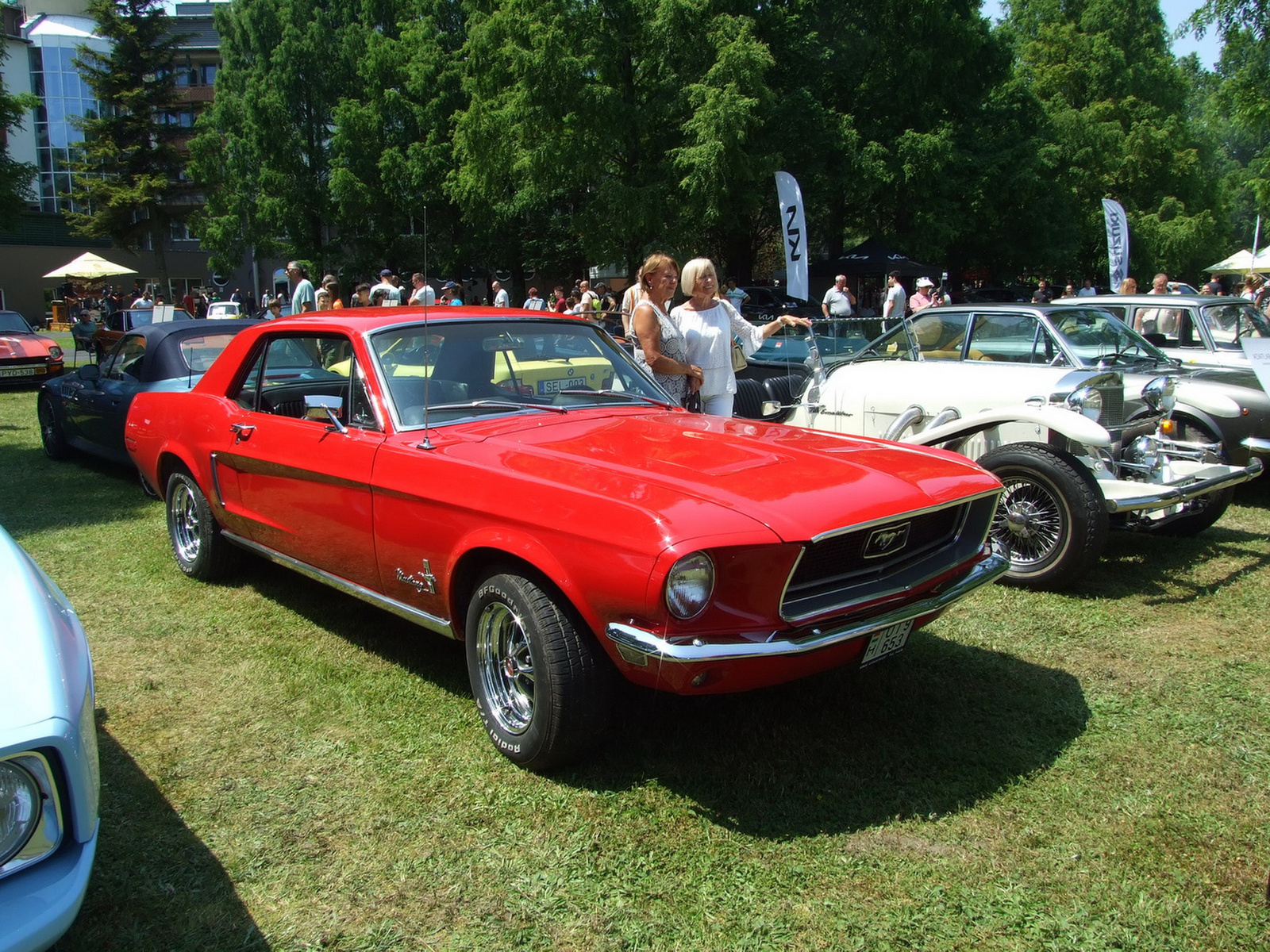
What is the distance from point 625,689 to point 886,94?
89.6ft

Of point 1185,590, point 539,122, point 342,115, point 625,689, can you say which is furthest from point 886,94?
point 625,689

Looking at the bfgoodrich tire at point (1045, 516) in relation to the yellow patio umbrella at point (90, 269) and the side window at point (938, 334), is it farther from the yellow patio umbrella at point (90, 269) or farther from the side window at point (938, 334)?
the yellow patio umbrella at point (90, 269)

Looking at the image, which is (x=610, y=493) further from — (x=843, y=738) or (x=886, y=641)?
(x=843, y=738)

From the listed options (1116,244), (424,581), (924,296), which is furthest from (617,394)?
(1116,244)

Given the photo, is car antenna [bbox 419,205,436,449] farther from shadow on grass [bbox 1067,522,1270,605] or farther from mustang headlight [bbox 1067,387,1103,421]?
mustang headlight [bbox 1067,387,1103,421]

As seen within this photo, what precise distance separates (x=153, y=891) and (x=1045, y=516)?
4.48 m

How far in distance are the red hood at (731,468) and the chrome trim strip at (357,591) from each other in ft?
2.19

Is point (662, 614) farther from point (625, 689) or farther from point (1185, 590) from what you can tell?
point (1185, 590)

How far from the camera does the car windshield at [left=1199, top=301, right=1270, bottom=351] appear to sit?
8797 millimetres

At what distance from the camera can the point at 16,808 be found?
75.3 inches

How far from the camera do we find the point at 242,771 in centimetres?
329

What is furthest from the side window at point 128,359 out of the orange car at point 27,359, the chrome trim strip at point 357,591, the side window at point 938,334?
the orange car at point 27,359

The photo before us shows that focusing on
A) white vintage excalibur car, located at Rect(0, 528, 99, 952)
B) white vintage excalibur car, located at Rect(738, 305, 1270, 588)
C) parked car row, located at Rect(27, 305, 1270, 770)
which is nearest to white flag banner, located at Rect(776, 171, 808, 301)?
white vintage excalibur car, located at Rect(738, 305, 1270, 588)

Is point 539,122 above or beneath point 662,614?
above
